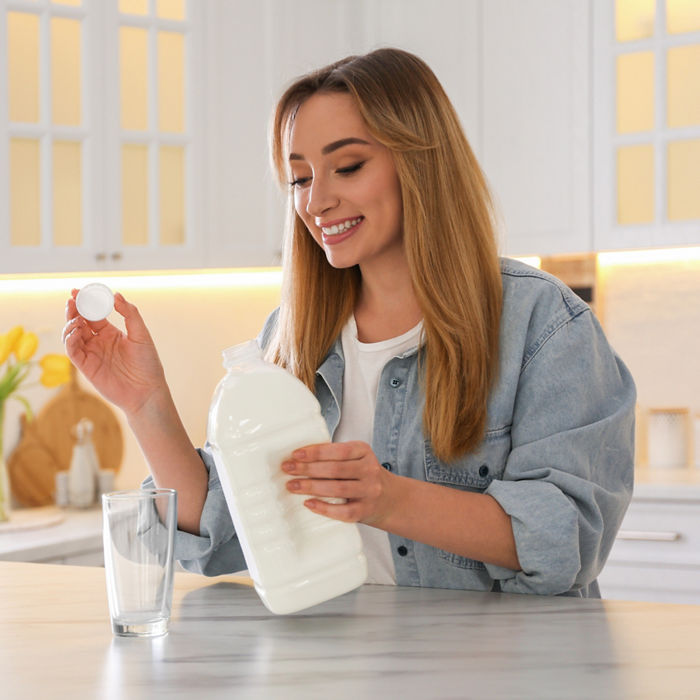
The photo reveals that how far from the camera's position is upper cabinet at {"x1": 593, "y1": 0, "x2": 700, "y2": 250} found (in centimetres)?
272

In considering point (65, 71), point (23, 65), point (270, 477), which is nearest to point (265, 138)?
point (65, 71)

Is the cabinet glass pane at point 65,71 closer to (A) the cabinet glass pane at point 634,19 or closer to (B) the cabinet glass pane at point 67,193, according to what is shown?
(B) the cabinet glass pane at point 67,193

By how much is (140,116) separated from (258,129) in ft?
1.16

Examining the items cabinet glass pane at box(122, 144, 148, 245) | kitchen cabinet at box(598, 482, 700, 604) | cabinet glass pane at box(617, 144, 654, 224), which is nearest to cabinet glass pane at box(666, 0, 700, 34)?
cabinet glass pane at box(617, 144, 654, 224)

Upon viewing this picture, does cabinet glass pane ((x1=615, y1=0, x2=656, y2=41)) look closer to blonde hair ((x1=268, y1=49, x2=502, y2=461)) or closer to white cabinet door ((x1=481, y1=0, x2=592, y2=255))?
white cabinet door ((x1=481, y1=0, x2=592, y2=255))

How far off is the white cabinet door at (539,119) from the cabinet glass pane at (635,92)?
0.30ft

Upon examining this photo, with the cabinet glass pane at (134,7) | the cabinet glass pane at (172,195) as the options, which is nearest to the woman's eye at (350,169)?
the cabinet glass pane at (172,195)

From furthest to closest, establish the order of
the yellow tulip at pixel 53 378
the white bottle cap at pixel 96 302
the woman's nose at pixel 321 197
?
the yellow tulip at pixel 53 378 < the woman's nose at pixel 321 197 < the white bottle cap at pixel 96 302

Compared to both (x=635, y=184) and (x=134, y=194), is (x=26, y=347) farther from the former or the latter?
(x=635, y=184)

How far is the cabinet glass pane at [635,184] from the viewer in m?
2.77

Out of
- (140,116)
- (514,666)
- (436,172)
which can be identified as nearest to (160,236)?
(140,116)

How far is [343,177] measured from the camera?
131 centimetres

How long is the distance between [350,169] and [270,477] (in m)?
0.55

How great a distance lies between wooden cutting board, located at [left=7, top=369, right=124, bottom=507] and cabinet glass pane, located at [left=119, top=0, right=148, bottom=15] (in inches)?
39.3
